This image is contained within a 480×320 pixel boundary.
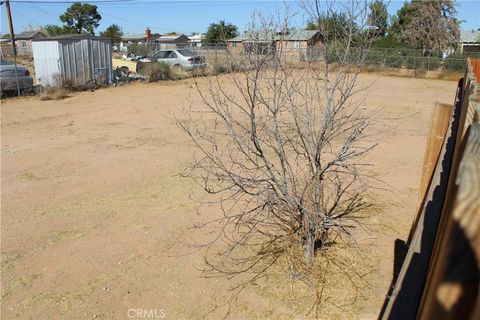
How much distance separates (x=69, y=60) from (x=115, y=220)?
1449 cm

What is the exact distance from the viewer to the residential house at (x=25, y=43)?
42.0 meters

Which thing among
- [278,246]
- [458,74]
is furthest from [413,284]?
[458,74]

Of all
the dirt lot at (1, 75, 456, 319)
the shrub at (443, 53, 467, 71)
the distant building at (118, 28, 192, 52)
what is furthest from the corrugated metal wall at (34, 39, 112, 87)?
the shrub at (443, 53, 467, 71)

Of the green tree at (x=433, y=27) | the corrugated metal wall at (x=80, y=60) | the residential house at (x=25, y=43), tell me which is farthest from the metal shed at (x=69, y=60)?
the green tree at (x=433, y=27)

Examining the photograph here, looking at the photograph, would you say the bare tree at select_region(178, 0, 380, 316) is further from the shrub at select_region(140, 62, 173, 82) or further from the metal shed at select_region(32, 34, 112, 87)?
the shrub at select_region(140, 62, 173, 82)

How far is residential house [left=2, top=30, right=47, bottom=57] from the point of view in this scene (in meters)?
42.0

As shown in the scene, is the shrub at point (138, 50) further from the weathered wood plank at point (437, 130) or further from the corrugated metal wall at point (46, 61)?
the weathered wood plank at point (437, 130)

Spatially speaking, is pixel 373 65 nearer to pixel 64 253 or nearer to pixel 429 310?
pixel 64 253

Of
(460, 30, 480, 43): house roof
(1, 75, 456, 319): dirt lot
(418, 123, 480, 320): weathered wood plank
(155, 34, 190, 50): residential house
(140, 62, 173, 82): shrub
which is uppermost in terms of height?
(460, 30, 480, 43): house roof

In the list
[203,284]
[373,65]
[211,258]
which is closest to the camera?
[203,284]

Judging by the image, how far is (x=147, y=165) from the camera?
7637 mm

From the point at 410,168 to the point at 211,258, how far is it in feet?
14.8

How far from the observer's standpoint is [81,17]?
68.2 meters

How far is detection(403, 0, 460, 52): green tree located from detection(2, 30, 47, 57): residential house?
33.1 metres
